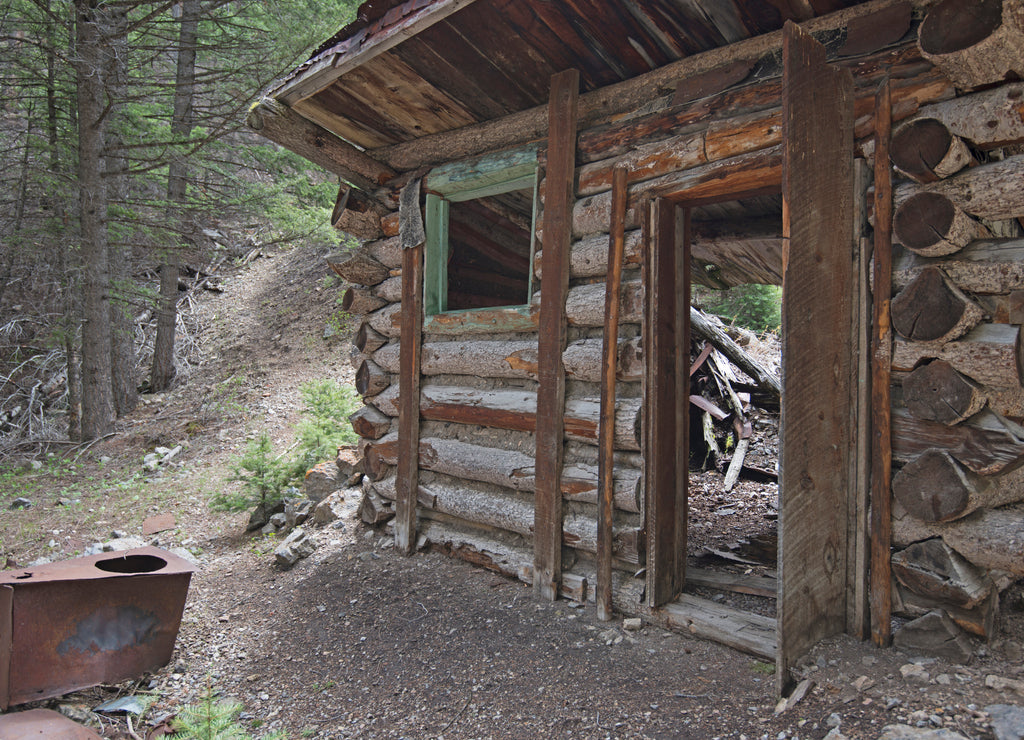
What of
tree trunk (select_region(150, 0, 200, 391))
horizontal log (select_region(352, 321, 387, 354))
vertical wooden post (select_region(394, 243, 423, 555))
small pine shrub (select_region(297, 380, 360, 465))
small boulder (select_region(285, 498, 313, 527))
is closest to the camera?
vertical wooden post (select_region(394, 243, 423, 555))

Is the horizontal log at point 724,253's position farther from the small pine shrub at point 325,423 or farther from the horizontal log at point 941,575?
the small pine shrub at point 325,423

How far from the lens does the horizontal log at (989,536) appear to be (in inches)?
95.7

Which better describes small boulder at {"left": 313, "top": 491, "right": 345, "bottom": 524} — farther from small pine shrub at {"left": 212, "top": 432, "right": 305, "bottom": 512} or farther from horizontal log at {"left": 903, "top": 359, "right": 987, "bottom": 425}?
horizontal log at {"left": 903, "top": 359, "right": 987, "bottom": 425}

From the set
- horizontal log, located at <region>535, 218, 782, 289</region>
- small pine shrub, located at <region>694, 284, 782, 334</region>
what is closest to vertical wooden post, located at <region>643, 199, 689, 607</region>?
horizontal log, located at <region>535, 218, 782, 289</region>

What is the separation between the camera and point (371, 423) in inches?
213

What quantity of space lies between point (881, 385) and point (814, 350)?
37cm

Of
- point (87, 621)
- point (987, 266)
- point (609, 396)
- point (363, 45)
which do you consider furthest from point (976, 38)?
point (87, 621)

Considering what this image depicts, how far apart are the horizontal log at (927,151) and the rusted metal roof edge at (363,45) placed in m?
2.30

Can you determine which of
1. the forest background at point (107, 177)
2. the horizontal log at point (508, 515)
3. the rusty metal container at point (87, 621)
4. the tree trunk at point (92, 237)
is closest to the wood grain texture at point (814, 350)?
the horizontal log at point (508, 515)

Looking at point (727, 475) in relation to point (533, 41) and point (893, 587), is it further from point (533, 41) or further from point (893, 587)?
point (533, 41)

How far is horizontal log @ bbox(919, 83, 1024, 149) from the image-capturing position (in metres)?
2.41

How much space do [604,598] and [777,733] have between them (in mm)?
1297

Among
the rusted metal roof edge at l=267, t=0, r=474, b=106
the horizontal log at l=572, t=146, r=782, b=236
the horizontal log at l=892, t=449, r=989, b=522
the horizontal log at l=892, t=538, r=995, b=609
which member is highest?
the rusted metal roof edge at l=267, t=0, r=474, b=106

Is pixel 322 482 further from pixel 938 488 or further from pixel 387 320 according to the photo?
pixel 938 488
